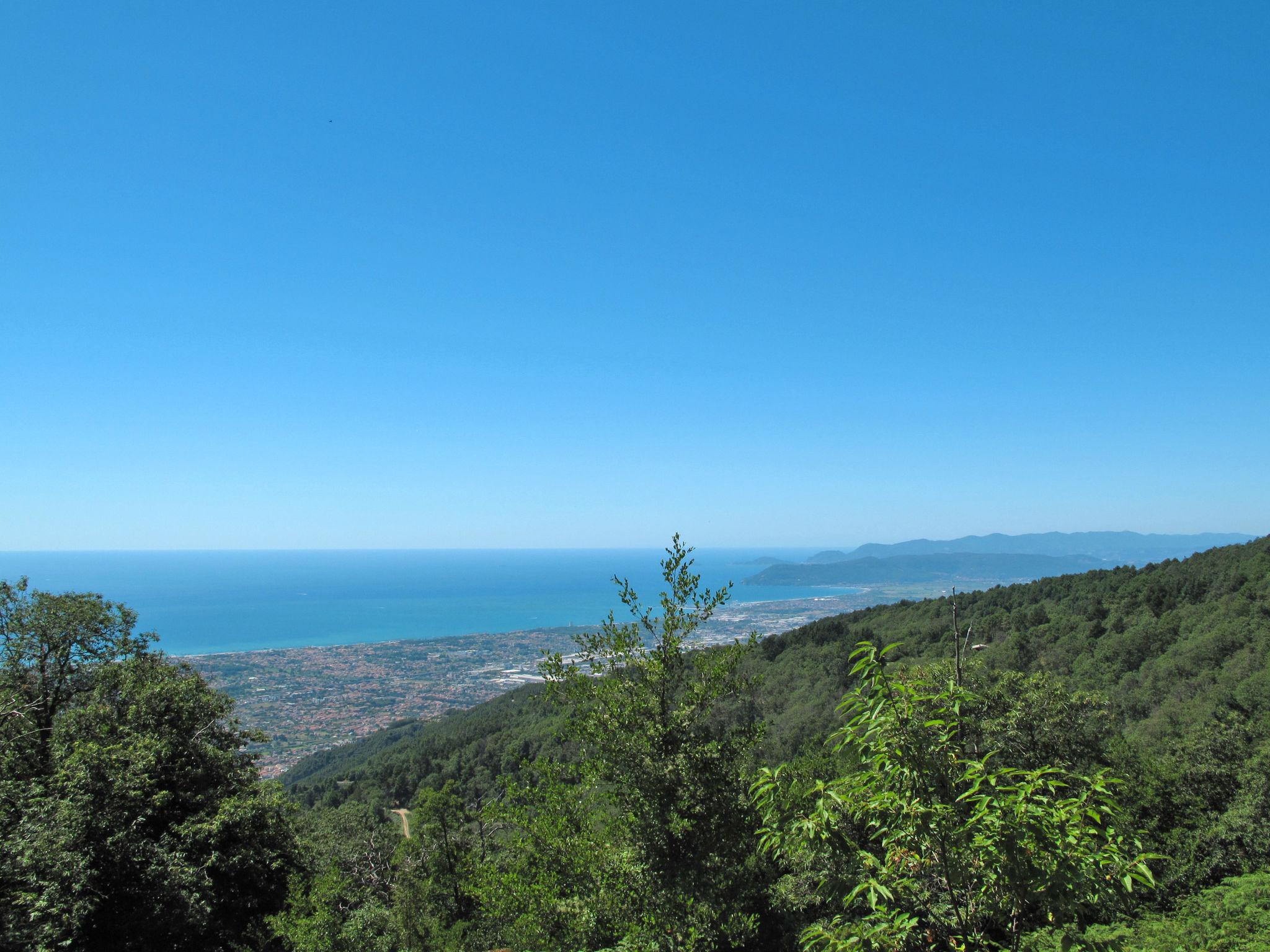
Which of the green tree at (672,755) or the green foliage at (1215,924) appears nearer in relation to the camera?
the green tree at (672,755)

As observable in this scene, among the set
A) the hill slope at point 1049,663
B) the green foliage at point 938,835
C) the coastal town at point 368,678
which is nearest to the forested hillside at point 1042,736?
the green foliage at point 938,835

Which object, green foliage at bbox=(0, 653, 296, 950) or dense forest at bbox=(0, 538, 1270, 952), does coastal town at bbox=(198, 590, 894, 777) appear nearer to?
dense forest at bbox=(0, 538, 1270, 952)

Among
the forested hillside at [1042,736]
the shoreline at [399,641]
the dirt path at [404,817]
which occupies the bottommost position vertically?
the shoreline at [399,641]

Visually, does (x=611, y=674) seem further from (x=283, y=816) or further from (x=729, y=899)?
(x=283, y=816)

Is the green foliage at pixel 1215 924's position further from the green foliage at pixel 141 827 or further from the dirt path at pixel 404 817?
the dirt path at pixel 404 817

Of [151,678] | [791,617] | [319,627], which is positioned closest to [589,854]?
[151,678]
